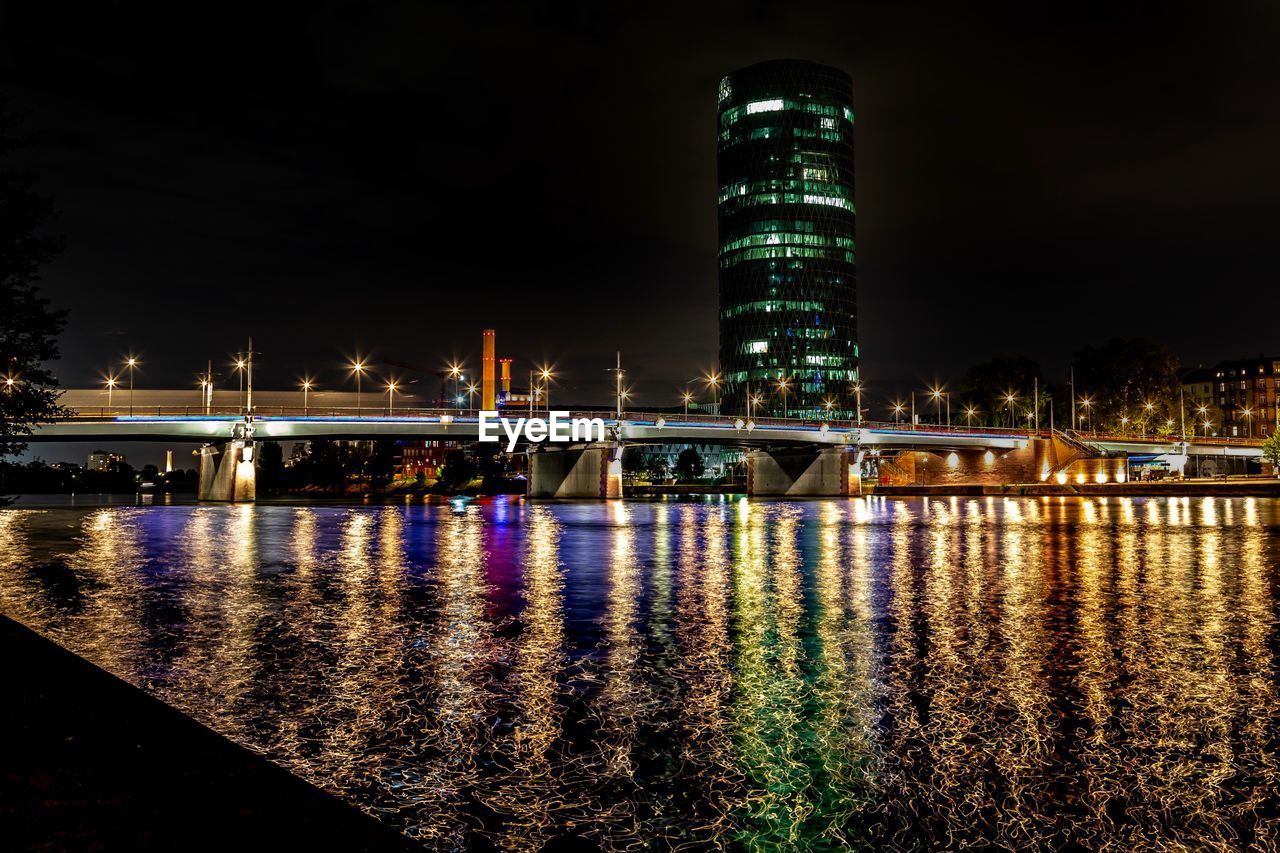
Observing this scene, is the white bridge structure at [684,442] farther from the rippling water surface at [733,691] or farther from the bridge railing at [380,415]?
the rippling water surface at [733,691]

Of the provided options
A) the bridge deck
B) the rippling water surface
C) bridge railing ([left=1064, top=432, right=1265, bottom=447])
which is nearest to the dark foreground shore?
the rippling water surface

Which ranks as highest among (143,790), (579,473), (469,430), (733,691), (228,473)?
(469,430)

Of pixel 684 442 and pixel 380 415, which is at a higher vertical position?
pixel 380 415

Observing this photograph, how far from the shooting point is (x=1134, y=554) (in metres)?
35.8

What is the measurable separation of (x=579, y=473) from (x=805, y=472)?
1419 inches

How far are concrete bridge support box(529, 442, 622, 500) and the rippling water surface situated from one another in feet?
308

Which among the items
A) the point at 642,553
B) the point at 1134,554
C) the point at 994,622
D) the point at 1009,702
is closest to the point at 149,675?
the point at 1009,702

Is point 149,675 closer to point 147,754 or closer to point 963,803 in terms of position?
point 147,754

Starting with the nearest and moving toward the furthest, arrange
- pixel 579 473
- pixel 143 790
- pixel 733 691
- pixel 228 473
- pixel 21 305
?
pixel 143 790 → pixel 733 691 → pixel 21 305 → pixel 228 473 → pixel 579 473

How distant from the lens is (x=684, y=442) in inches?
5285

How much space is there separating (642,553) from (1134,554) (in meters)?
17.5

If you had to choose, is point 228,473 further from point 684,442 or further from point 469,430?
point 684,442

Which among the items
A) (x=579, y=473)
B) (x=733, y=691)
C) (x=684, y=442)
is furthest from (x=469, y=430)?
(x=733, y=691)

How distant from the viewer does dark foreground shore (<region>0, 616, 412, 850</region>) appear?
20.7 feet
